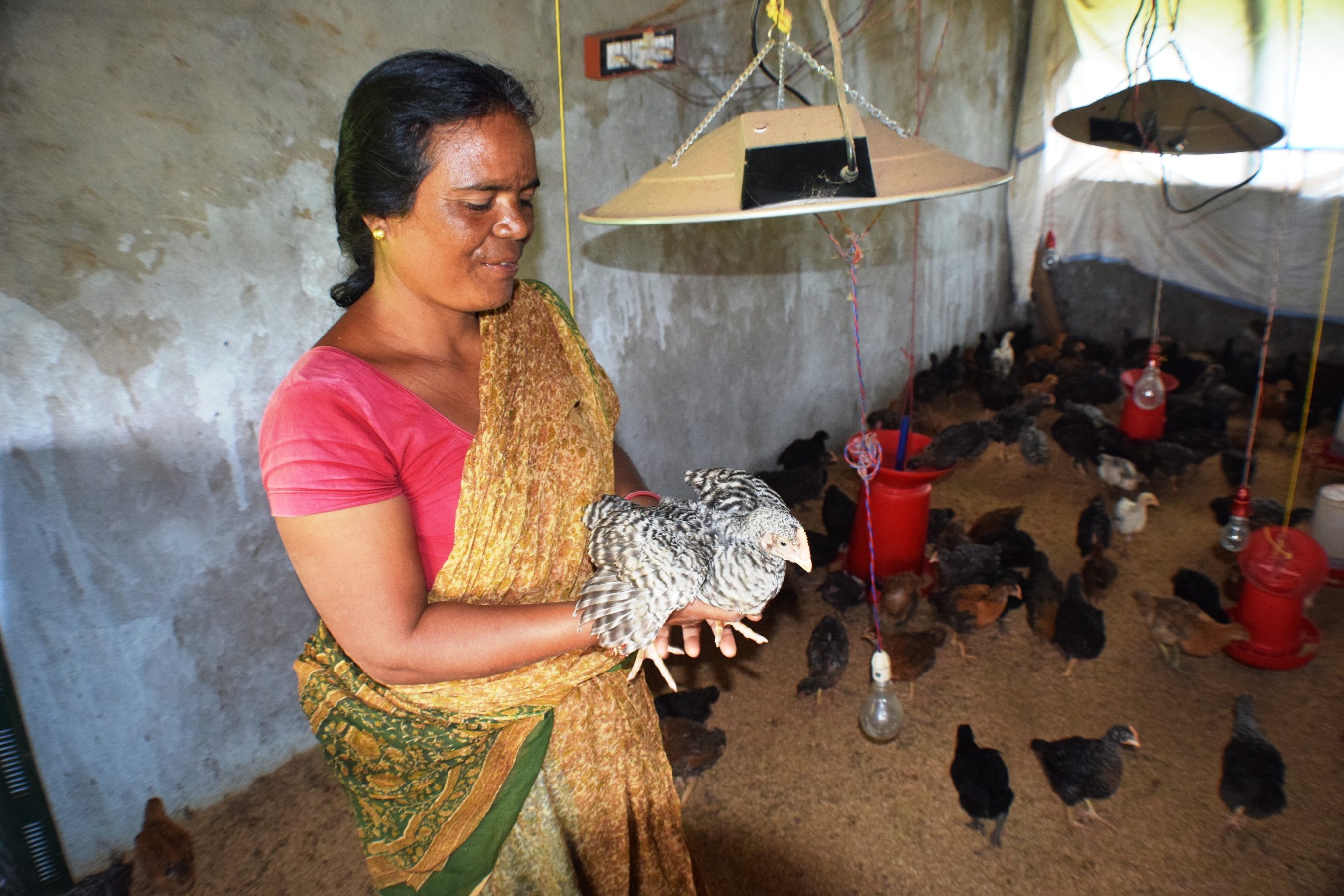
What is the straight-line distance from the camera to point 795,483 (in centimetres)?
447

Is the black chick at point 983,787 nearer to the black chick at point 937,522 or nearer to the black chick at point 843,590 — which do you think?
the black chick at point 843,590

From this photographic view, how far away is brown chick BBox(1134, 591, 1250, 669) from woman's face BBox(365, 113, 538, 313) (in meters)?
3.40

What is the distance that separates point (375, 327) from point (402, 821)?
3.34ft

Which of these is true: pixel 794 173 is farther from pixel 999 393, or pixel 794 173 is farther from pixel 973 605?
pixel 999 393

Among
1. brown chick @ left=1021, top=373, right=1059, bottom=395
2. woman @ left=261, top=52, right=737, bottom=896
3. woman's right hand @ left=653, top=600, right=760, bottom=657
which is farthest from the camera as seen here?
brown chick @ left=1021, top=373, right=1059, bottom=395

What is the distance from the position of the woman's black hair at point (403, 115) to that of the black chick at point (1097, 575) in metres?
3.70

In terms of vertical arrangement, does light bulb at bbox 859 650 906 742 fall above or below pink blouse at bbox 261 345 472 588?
below

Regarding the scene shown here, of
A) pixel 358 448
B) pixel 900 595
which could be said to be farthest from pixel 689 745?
pixel 358 448

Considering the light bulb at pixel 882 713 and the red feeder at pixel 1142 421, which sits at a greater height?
the red feeder at pixel 1142 421

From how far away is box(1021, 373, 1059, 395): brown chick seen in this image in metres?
6.53

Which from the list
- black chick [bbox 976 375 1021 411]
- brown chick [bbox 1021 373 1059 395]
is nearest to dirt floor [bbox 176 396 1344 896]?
black chick [bbox 976 375 1021 411]

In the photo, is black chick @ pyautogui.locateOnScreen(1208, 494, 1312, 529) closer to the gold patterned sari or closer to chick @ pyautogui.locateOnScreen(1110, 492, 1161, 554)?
chick @ pyautogui.locateOnScreen(1110, 492, 1161, 554)

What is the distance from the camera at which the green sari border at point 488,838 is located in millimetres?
1547

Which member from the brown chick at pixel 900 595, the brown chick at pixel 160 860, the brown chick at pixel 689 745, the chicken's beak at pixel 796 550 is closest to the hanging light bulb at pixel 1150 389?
the brown chick at pixel 900 595
